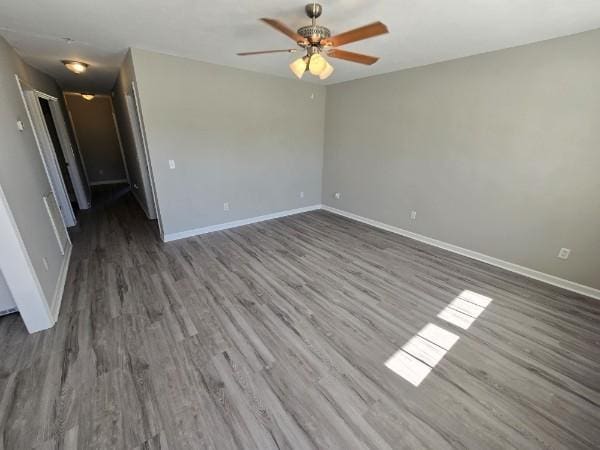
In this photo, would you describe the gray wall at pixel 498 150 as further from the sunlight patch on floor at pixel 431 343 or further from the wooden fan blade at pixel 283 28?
the wooden fan blade at pixel 283 28

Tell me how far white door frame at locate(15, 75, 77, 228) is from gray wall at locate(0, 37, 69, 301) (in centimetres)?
36

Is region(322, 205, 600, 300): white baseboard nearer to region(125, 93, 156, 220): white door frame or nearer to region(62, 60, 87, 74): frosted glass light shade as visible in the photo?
region(125, 93, 156, 220): white door frame

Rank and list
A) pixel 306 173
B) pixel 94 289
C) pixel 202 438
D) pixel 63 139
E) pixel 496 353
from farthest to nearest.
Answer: pixel 306 173, pixel 63 139, pixel 94 289, pixel 496 353, pixel 202 438

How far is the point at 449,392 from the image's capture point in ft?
5.20

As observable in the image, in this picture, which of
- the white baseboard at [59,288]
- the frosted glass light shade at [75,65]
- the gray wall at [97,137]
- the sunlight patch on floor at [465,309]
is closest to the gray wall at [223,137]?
the white baseboard at [59,288]

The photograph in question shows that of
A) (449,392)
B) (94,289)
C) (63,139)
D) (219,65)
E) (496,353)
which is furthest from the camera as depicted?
(63,139)

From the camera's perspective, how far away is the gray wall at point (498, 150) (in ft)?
8.04

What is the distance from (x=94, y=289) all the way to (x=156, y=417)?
72.6 inches

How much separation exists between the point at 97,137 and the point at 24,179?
6996mm

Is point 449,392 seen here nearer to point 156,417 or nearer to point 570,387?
point 570,387

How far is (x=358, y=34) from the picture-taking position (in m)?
1.65

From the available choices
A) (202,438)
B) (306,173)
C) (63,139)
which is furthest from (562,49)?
(63,139)

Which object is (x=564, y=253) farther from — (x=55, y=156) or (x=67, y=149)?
(x=67, y=149)

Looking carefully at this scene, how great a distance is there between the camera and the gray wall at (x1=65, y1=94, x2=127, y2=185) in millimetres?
7426
